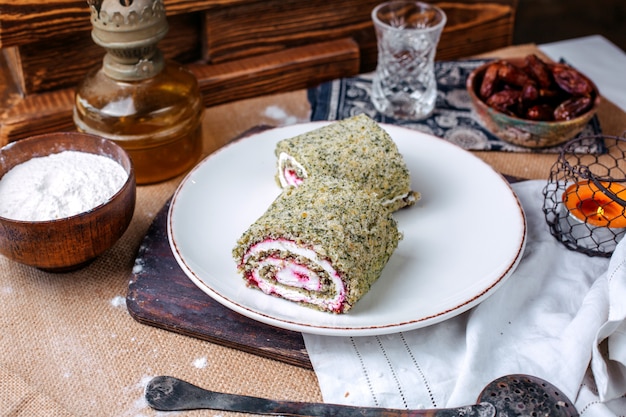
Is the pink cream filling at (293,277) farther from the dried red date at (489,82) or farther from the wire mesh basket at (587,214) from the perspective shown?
the dried red date at (489,82)

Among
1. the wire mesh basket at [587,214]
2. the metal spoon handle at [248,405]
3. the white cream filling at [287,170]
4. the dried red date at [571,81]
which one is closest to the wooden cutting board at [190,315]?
the metal spoon handle at [248,405]

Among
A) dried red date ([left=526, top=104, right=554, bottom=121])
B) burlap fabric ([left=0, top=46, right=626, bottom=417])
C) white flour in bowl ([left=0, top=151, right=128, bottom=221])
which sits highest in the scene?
white flour in bowl ([left=0, top=151, right=128, bottom=221])

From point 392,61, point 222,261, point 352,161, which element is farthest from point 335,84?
point 222,261

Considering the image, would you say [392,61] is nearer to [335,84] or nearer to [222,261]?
[335,84]

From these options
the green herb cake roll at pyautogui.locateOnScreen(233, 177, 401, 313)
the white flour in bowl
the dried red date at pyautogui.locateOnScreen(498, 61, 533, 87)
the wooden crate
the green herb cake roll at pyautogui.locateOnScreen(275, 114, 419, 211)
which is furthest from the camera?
the dried red date at pyautogui.locateOnScreen(498, 61, 533, 87)

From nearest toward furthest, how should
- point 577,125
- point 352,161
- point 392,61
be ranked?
point 352,161 < point 577,125 < point 392,61

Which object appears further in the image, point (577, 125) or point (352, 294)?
point (577, 125)

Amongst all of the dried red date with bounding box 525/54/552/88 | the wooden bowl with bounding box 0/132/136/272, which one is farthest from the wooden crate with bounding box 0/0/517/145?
the dried red date with bounding box 525/54/552/88

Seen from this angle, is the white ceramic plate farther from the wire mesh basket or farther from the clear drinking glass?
the clear drinking glass
